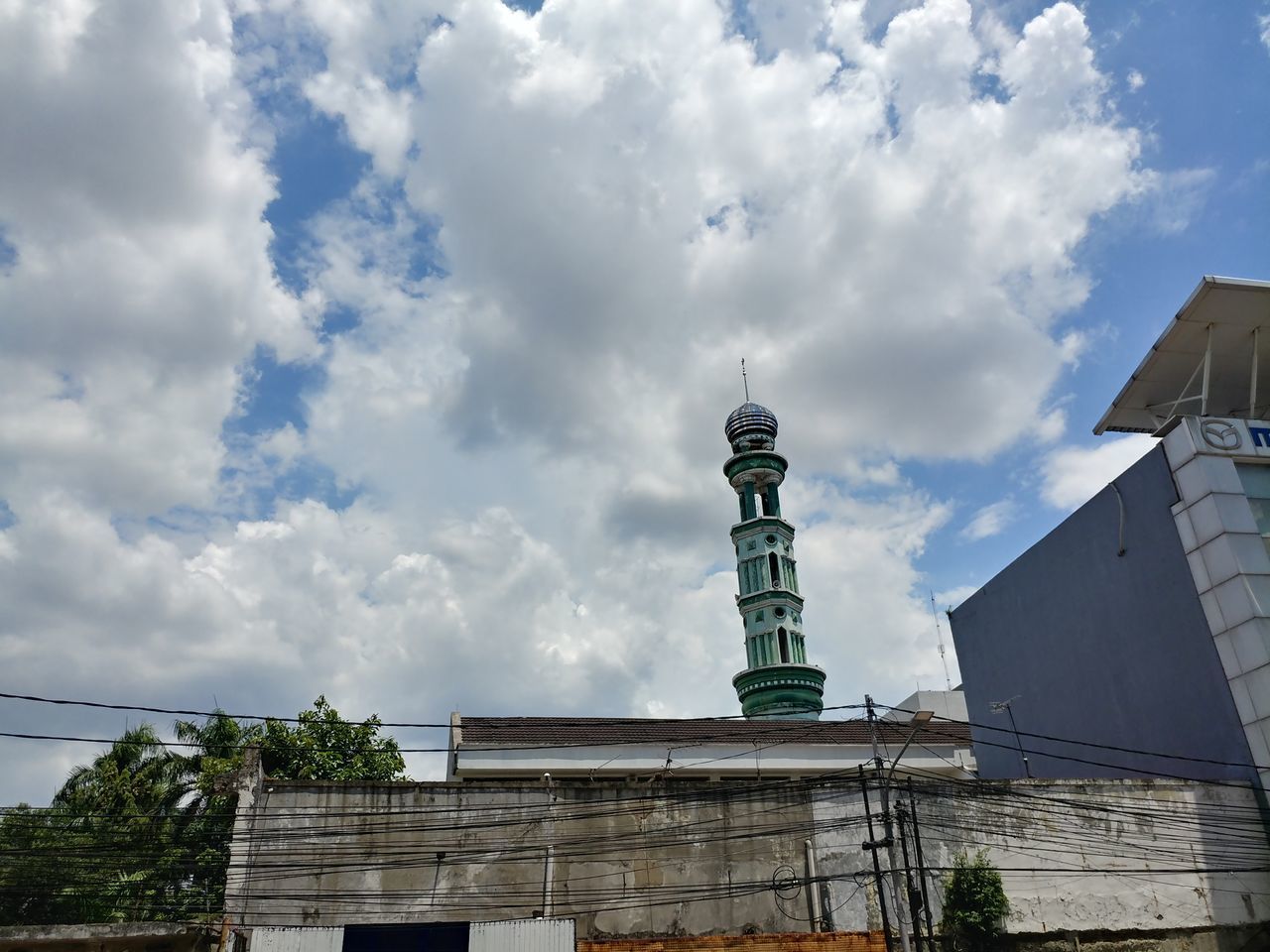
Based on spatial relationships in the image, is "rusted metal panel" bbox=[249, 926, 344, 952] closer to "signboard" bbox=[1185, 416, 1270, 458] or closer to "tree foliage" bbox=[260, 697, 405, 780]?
"tree foliage" bbox=[260, 697, 405, 780]

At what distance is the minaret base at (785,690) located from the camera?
1908 inches

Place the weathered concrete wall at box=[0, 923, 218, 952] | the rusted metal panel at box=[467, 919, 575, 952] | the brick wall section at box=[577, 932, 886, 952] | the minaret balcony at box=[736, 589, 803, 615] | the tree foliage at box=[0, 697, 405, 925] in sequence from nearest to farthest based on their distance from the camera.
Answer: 1. the rusted metal panel at box=[467, 919, 575, 952]
2. the weathered concrete wall at box=[0, 923, 218, 952]
3. the brick wall section at box=[577, 932, 886, 952]
4. the tree foliage at box=[0, 697, 405, 925]
5. the minaret balcony at box=[736, 589, 803, 615]

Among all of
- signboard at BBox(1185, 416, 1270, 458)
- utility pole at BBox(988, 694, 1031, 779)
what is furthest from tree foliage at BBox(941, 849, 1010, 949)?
→ signboard at BBox(1185, 416, 1270, 458)

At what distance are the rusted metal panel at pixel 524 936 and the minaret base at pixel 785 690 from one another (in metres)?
29.1

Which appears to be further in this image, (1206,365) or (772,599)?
(772,599)

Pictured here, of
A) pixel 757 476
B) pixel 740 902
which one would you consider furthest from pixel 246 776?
pixel 757 476

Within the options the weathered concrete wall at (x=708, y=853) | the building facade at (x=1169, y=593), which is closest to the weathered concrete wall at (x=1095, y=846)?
the weathered concrete wall at (x=708, y=853)

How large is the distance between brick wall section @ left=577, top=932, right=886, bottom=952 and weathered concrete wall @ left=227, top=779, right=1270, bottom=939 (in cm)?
97

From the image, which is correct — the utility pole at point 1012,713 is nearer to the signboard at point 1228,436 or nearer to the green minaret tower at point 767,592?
the signboard at point 1228,436

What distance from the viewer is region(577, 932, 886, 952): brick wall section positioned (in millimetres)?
20734

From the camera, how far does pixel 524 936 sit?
2011 cm

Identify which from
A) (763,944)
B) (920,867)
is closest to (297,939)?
(763,944)

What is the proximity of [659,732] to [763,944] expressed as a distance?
13403mm

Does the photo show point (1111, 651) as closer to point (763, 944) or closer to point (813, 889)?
point (813, 889)
